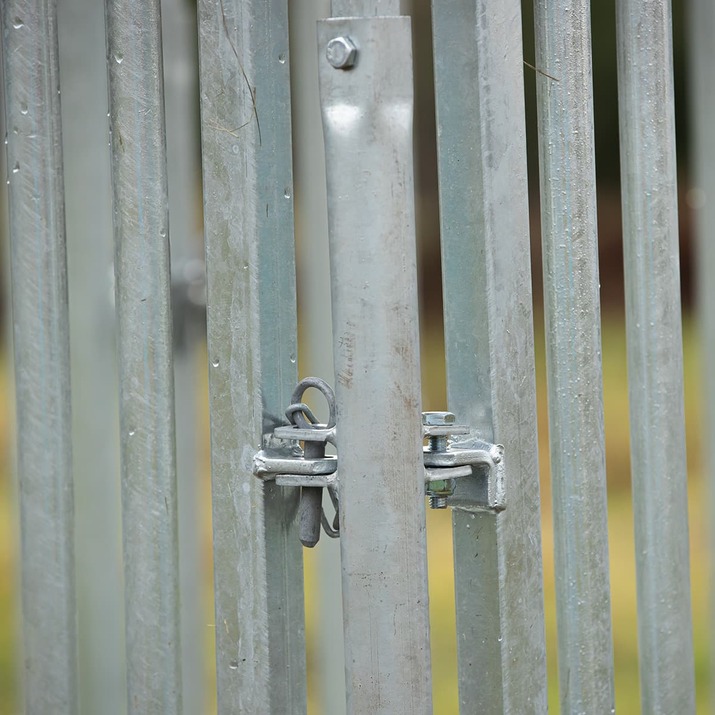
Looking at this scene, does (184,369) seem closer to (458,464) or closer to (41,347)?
(41,347)

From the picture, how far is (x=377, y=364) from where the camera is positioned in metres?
0.74

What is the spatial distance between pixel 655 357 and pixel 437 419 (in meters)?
0.21

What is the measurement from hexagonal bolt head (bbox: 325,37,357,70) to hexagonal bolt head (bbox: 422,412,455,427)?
9.9 inches

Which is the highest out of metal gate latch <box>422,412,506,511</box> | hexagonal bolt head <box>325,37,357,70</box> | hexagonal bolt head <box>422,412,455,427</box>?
hexagonal bolt head <box>325,37,357,70</box>

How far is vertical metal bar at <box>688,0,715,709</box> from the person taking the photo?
198 cm

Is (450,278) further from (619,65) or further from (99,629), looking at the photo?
(99,629)

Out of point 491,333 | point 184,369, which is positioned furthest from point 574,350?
point 184,369

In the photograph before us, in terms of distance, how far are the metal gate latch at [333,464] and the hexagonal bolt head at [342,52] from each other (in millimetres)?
217

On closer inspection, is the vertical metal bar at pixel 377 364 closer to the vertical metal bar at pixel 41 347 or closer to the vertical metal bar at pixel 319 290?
the vertical metal bar at pixel 41 347

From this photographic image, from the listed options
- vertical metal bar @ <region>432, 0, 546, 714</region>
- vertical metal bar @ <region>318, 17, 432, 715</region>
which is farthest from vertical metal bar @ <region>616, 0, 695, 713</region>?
vertical metal bar @ <region>318, 17, 432, 715</region>

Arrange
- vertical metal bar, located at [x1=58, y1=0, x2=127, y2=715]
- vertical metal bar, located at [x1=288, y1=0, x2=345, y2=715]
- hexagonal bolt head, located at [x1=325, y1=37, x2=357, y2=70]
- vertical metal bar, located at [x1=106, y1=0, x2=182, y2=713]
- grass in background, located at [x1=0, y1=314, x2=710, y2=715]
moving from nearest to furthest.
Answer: hexagonal bolt head, located at [x1=325, y1=37, x2=357, y2=70]
vertical metal bar, located at [x1=106, y1=0, x2=182, y2=713]
vertical metal bar, located at [x1=58, y1=0, x2=127, y2=715]
vertical metal bar, located at [x1=288, y1=0, x2=345, y2=715]
grass in background, located at [x1=0, y1=314, x2=710, y2=715]

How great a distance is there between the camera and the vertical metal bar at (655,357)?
2.92 feet

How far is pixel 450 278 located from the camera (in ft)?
2.72

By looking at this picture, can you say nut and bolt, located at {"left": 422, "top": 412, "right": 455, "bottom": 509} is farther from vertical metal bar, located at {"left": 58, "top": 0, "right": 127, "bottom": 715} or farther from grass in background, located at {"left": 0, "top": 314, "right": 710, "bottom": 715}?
grass in background, located at {"left": 0, "top": 314, "right": 710, "bottom": 715}
